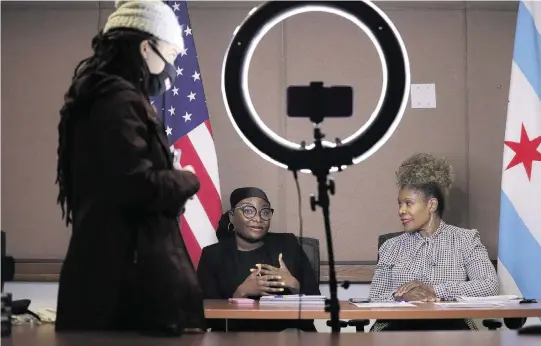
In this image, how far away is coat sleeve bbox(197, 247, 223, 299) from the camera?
343cm

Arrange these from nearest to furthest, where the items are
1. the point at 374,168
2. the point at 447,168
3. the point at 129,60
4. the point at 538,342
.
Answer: the point at 538,342 < the point at 129,60 < the point at 447,168 < the point at 374,168

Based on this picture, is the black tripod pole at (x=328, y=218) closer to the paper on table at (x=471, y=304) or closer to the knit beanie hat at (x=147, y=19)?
the knit beanie hat at (x=147, y=19)

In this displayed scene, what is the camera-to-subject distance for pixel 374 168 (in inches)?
159

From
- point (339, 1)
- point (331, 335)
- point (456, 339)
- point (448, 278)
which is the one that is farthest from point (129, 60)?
point (448, 278)

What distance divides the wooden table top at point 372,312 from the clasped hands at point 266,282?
0.38 metres

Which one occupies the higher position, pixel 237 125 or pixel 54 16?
pixel 54 16

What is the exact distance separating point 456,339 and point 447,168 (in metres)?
2.64

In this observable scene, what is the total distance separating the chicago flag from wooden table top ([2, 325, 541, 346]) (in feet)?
8.59

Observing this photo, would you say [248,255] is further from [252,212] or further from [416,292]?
[416,292]

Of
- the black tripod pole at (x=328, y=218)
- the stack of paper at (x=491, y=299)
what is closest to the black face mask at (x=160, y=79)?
the black tripod pole at (x=328, y=218)

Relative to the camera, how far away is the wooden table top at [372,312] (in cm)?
263

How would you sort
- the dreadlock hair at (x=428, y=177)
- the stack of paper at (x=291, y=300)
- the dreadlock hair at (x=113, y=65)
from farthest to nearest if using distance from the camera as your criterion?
the dreadlock hair at (x=428, y=177) < the stack of paper at (x=291, y=300) < the dreadlock hair at (x=113, y=65)

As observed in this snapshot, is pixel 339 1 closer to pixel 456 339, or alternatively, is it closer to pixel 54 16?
pixel 456 339

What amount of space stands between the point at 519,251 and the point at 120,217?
2.61 meters
